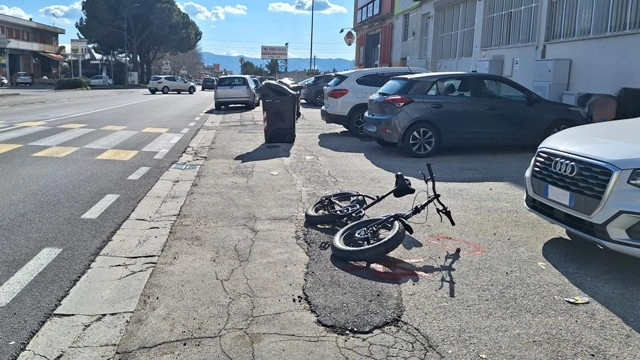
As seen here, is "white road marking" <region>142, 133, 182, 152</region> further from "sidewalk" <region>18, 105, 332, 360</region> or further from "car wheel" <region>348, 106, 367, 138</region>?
"sidewalk" <region>18, 105, 332, 360</region>

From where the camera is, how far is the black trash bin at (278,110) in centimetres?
1254

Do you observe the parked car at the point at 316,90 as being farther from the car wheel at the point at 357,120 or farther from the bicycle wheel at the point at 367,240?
the bicycle wheel at the point at 367,240

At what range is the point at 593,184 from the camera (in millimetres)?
4668

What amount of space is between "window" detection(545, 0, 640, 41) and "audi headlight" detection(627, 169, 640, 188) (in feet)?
34.0

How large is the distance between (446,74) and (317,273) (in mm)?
7100

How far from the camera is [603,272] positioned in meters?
4.79

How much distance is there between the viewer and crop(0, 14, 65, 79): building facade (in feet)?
221

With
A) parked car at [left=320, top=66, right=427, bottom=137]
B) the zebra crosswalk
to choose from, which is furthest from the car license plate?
parked car at [left=320, top=66, right=427, bottom=137]

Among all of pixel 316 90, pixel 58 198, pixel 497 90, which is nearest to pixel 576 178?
pixel 58 198

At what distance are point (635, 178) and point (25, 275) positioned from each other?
16.0 feet

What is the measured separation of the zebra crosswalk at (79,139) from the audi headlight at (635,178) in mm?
8679

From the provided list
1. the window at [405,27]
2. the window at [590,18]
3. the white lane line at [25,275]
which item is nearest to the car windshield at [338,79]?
the window at [590,18]

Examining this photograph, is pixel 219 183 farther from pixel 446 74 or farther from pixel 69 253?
pixel 446 74

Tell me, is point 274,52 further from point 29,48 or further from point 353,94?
A: point 353,94
